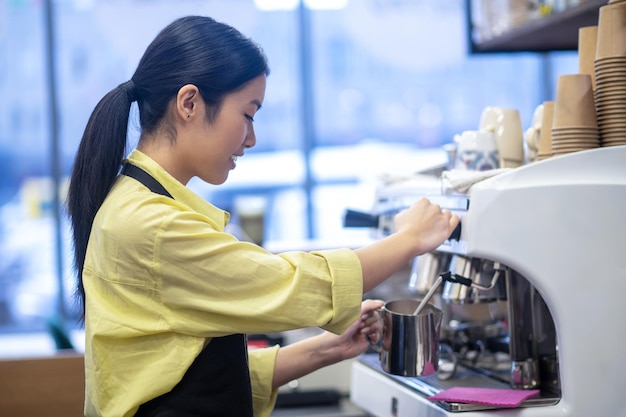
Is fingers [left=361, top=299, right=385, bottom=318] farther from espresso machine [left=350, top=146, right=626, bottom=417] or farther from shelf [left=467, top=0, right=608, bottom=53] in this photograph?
shelf [left=467, top=0, right=608, bottom=53]

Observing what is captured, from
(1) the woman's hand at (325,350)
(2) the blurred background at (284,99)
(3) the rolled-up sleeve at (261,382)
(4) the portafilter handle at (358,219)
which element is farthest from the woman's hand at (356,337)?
(2) the blurred background at (284,99)

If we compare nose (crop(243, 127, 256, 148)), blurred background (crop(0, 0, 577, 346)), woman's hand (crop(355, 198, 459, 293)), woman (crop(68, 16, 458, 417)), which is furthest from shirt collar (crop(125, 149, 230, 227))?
blurred background (crop(0, 0, 577, 346))

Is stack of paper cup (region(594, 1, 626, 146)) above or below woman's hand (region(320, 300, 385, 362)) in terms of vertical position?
above

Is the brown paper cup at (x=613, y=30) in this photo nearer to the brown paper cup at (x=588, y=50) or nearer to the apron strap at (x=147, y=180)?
→ the brown paper cup at (x=588, y=50)

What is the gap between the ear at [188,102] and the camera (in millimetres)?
1185

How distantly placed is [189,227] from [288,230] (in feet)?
14.4

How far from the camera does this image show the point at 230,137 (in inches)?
47.6

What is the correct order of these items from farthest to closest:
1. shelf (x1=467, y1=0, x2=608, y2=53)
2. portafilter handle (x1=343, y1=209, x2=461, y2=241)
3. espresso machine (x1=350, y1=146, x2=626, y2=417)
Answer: shelf (x1=467, y1=0, x2=608, y2=53) → portafilter handle (x1=343, y1=209, x2=461, y2=241) → espresso machine (x1=350, y1=146, x2=626, y2=417)

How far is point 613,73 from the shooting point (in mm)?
1286

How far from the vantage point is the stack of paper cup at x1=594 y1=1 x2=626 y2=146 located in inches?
50.4

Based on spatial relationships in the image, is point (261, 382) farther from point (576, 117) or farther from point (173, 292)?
point (576, 117)

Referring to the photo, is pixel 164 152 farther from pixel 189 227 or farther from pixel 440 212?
pixel 440 212

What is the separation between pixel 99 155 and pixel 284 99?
4208 millimetres

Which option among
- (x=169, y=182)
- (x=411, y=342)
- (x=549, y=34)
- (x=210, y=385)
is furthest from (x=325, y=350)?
(x=549, y=34)
